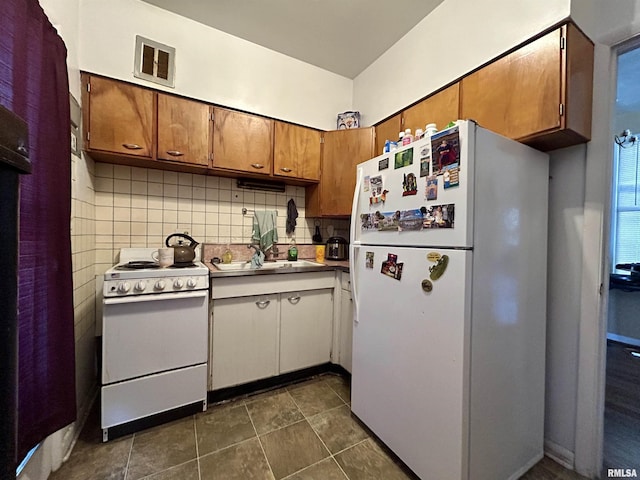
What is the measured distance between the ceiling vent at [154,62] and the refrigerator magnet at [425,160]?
1803mm

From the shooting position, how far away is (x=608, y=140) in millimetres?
1267

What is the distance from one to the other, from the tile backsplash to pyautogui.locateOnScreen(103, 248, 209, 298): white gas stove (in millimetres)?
442

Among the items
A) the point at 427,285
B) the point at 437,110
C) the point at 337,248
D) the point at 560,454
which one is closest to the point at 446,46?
the point at 437,110

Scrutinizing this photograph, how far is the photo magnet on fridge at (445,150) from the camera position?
105 cm

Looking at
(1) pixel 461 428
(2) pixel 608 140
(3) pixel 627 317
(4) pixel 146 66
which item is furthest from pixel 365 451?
(3) pixel 627 317

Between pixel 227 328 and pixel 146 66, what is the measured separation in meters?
1.87

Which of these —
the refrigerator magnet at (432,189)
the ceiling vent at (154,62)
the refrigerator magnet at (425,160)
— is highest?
the ceiling vent at (154,62)

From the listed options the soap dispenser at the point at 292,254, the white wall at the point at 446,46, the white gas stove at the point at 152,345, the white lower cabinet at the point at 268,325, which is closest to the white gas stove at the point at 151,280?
the white gas stove at the point at 152,345

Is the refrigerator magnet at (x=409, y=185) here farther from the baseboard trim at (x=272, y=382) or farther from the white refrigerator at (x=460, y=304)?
the baseboard trim at (x=272, y=382)

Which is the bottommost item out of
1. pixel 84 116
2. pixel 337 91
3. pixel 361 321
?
pixel 361 321

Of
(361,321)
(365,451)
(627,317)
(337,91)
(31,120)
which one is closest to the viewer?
(31,120)

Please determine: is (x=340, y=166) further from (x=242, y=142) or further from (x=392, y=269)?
(x=392, y=269)

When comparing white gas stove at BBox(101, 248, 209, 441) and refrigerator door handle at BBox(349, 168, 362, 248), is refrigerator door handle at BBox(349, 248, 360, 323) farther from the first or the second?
white gas stove at BBox(101, 248, 209, 441)

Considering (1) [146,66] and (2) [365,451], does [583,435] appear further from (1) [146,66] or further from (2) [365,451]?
(1) [146,66]
